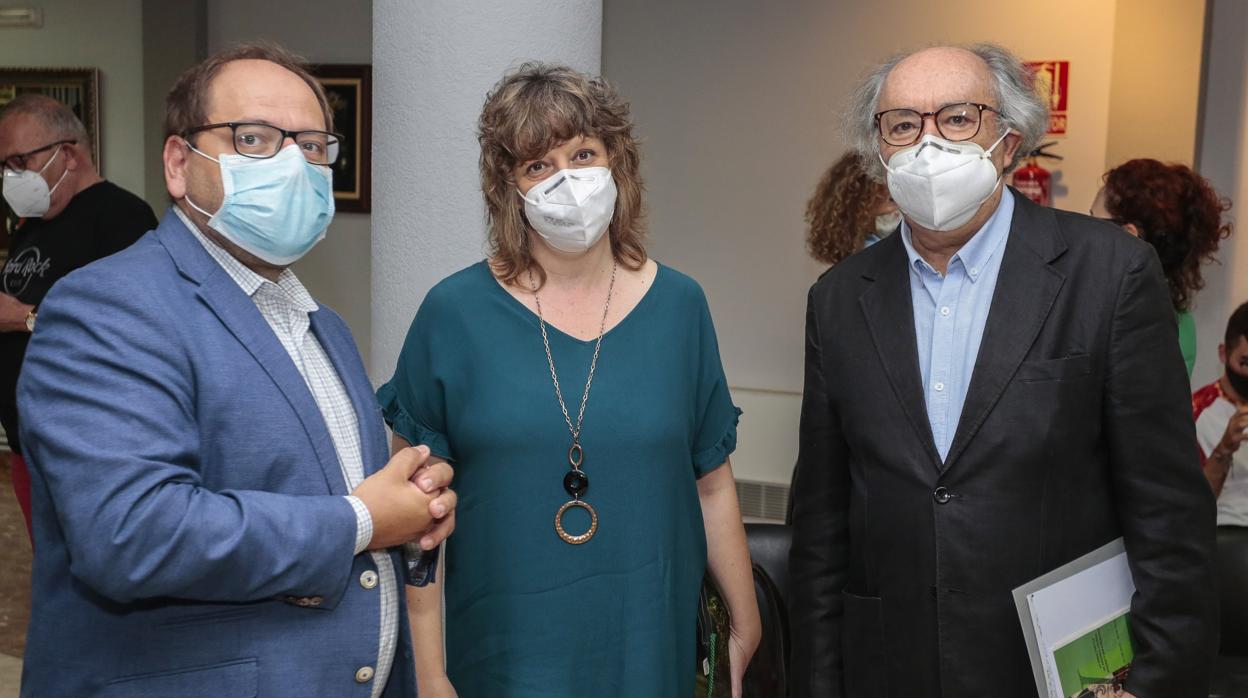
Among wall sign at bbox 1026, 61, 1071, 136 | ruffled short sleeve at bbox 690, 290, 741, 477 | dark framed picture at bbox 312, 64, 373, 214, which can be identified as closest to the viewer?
ruffled short sleeve at bbox 690, 290, 741, 477

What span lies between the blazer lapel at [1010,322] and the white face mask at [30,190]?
10.1ft

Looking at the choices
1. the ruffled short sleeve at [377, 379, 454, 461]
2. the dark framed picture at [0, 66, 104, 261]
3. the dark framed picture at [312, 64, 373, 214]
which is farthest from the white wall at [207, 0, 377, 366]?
the ruffled short sleeve at [377, 379, 454, 461]

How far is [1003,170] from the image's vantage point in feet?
6.28

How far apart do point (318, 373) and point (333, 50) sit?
5.09m

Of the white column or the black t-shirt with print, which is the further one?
the black t-shirt with print

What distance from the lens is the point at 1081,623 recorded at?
1717 mm

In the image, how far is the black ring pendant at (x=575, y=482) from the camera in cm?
186

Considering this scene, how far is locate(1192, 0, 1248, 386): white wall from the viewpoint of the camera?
4.34 meters

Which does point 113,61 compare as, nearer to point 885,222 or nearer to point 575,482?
point 885,222

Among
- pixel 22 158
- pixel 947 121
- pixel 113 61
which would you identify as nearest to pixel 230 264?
pixel 947 121

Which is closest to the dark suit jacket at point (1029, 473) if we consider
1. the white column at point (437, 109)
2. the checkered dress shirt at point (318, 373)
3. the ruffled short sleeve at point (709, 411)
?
the ruffled short sleeve at point (709, 411)

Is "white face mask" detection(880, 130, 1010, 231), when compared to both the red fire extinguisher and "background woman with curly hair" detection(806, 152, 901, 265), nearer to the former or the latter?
"background woman with curly hair" detection(806, 152, 901, 265)

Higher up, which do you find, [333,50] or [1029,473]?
[333,50]

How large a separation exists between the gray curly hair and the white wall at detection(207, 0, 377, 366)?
4.59 metres
